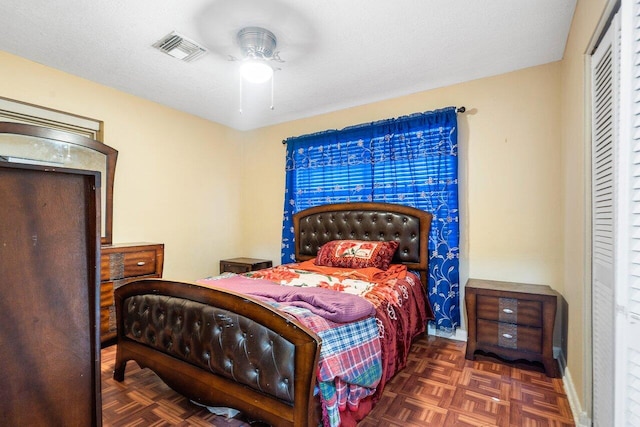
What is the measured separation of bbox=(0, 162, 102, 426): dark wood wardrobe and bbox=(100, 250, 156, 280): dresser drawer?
2342mm

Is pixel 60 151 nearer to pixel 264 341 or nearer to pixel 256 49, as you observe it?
pixel 256 49

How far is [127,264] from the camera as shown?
2955 millimetres

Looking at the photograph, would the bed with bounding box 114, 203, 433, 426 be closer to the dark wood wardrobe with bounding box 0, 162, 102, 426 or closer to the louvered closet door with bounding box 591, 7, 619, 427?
the dark wood wardrobe with bounding box 0, 162, 102, 426

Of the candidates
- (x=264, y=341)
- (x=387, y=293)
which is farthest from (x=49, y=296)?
(x=387, y=293)

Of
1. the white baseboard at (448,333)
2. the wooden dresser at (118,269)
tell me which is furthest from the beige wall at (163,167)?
the white baseboard at (448,333)

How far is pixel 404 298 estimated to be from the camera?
7.90 feet

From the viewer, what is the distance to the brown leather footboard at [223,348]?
53.8 inches

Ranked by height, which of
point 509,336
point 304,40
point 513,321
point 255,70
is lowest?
point 509,336

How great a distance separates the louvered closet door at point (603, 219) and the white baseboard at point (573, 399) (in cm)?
12

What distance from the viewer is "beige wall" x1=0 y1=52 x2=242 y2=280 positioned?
110 inches

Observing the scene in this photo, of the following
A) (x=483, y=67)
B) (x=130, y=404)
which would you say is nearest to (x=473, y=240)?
(x=483, y=67)

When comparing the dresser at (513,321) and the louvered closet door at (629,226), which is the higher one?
the louvered closet door at (629,226)

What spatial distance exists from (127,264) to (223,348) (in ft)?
6.28

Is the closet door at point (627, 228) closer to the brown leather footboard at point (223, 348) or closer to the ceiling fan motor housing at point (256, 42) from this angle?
the brown leather footboard at point (223, 348)
